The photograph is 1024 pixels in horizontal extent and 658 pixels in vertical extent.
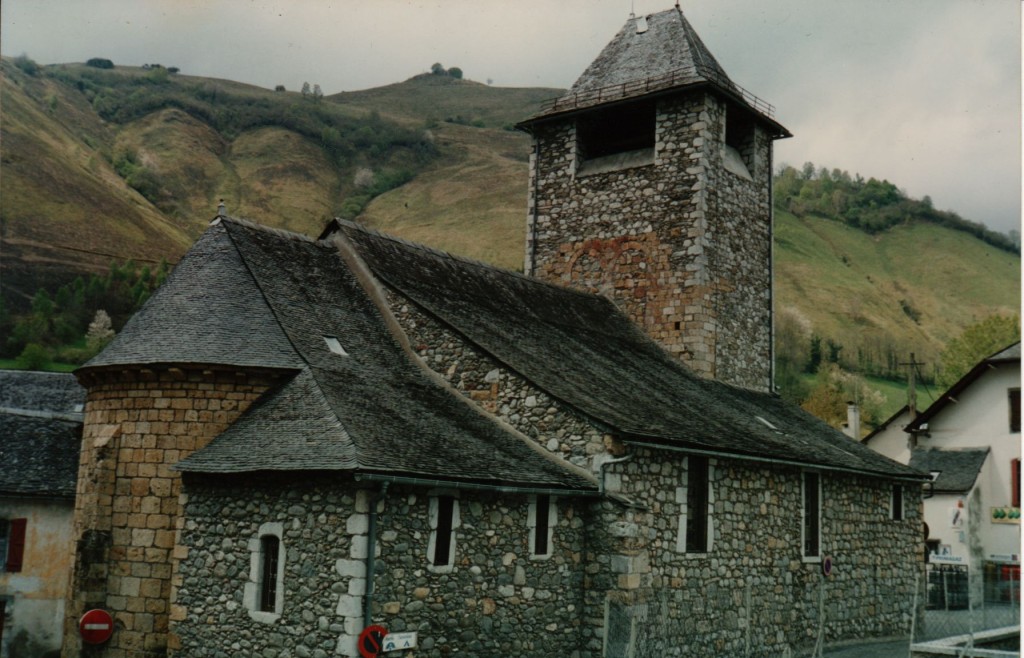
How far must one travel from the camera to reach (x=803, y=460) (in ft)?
60.9

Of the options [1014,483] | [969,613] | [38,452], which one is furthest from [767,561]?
[1014,483]

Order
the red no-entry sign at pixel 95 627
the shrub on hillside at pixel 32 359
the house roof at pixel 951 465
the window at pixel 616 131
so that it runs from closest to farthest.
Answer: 1. the red no-entry sign at pixel 95 627
2. the window at pixel 616 131
3. the house roof at pixel 951 465
4. the shrub on hillside at pixel 32 359

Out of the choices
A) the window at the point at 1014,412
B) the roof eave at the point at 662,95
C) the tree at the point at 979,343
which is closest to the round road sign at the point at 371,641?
the roof eave at the point at 662,95

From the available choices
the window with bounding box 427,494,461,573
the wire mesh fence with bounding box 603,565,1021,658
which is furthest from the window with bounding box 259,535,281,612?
the wire mesh fence with bounding box 603,565,1021,658

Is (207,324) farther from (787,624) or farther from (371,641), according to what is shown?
(787,624)

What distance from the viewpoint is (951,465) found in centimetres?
3347

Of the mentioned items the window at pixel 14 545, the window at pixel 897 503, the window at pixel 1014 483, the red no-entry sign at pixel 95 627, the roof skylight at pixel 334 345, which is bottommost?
the red no-entry sign at pixel 95 627

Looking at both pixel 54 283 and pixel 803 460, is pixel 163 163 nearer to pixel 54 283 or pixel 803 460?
pixel 54 283

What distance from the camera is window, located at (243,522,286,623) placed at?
12.9 metres

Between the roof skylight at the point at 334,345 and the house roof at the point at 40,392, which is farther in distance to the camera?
the house roof at the point at 40,392

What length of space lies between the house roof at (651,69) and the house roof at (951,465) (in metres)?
13.3

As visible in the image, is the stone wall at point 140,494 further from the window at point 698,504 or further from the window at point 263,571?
the window at point 698,504

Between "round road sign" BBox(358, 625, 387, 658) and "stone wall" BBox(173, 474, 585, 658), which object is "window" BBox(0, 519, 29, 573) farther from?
"round road sign" BBox(358, 625, 387, 658)

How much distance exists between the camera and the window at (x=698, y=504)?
17.0 m
